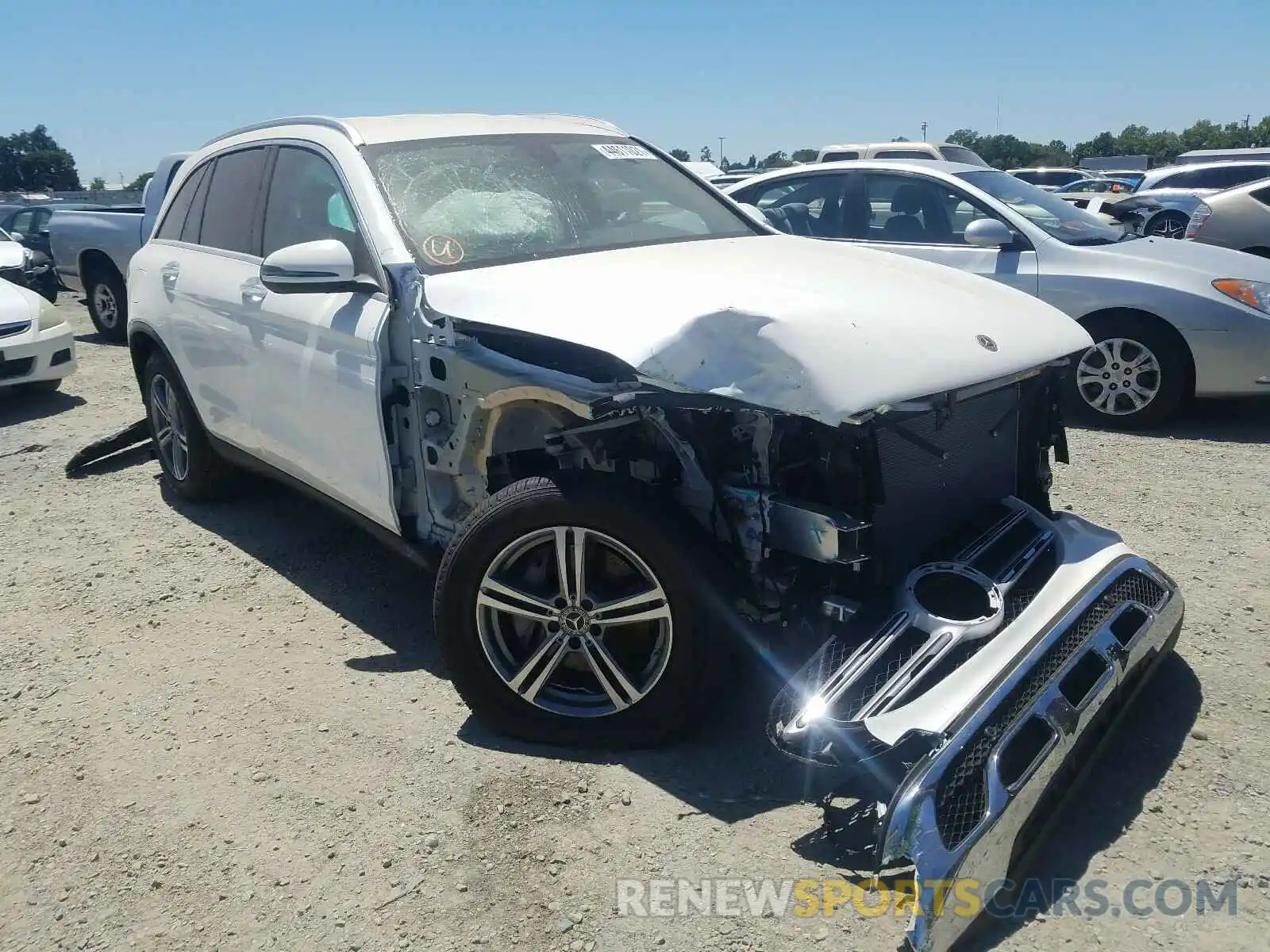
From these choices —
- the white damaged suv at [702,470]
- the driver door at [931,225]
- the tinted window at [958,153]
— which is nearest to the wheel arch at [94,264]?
the driver door at [931,225]

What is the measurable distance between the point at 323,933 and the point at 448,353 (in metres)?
1.69

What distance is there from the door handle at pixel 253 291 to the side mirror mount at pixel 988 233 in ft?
14.2

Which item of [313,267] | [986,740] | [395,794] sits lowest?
[395,794]

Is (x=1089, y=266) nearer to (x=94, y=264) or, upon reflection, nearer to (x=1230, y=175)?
(x=94, y=264)

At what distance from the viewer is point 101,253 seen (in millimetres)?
11211

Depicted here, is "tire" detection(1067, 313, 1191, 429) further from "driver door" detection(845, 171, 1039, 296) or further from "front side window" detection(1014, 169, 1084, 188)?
"front side window" detection(1014, 169, 1084, 188)

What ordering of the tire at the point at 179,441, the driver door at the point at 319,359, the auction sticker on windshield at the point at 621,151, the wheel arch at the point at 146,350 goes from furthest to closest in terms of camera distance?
1. the tire at the point at 179,441
2. the wheel arch at the point at 146,350
3. the auction sticker on windshield at the point at 621,151
4. the driver door at the point at 319,359

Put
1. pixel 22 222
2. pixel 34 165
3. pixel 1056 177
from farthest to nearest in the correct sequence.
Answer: pixel 34 165
pixel 1056 177
pixel 22 222

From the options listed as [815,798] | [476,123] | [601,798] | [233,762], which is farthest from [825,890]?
[476,123]

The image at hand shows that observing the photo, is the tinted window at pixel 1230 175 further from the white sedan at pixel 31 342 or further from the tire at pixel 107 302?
the white sedan at pixel 31 342

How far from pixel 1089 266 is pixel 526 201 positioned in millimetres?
4255

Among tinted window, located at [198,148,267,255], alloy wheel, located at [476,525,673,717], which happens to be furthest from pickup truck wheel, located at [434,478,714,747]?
tinted window, located at [198,148,267,255]

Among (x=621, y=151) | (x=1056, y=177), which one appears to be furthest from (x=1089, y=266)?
(x=1056, y=177)

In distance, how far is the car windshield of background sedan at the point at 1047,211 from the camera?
687cm
